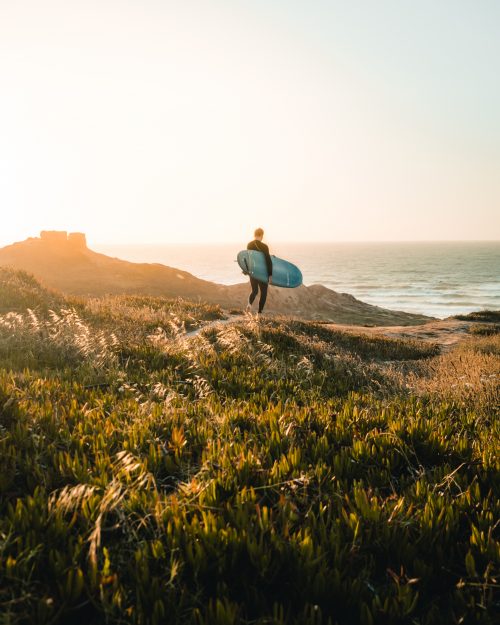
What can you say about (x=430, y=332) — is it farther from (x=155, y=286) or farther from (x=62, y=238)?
(x=62, y=238)

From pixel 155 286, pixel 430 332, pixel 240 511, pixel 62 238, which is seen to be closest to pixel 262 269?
pixel 430 332

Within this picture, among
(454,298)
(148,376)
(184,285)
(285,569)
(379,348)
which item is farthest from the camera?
(454,298)

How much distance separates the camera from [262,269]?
627 inches

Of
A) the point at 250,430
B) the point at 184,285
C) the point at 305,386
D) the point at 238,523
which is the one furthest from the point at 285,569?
the point at 184,285

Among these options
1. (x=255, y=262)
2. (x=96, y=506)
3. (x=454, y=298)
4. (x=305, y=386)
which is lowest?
(x=454, y=298)

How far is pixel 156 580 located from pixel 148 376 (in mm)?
4001

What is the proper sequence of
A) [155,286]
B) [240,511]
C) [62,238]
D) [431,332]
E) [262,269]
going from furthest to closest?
[62,238] < [155,286] < [431,332] < [262,269] < [240,511]

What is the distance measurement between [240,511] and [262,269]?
13912 millimetres

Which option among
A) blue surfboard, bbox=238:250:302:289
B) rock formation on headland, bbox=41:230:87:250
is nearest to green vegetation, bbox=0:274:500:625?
blue surfboard, bbox=238:250:302:289

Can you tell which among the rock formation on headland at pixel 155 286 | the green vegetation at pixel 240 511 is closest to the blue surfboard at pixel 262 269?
the green vegetation at pixel 240 511

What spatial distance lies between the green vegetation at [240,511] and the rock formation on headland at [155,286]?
127ft

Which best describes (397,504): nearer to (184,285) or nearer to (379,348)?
(379,348)

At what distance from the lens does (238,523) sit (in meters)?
2.23

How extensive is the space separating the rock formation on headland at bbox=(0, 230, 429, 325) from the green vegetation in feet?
127
